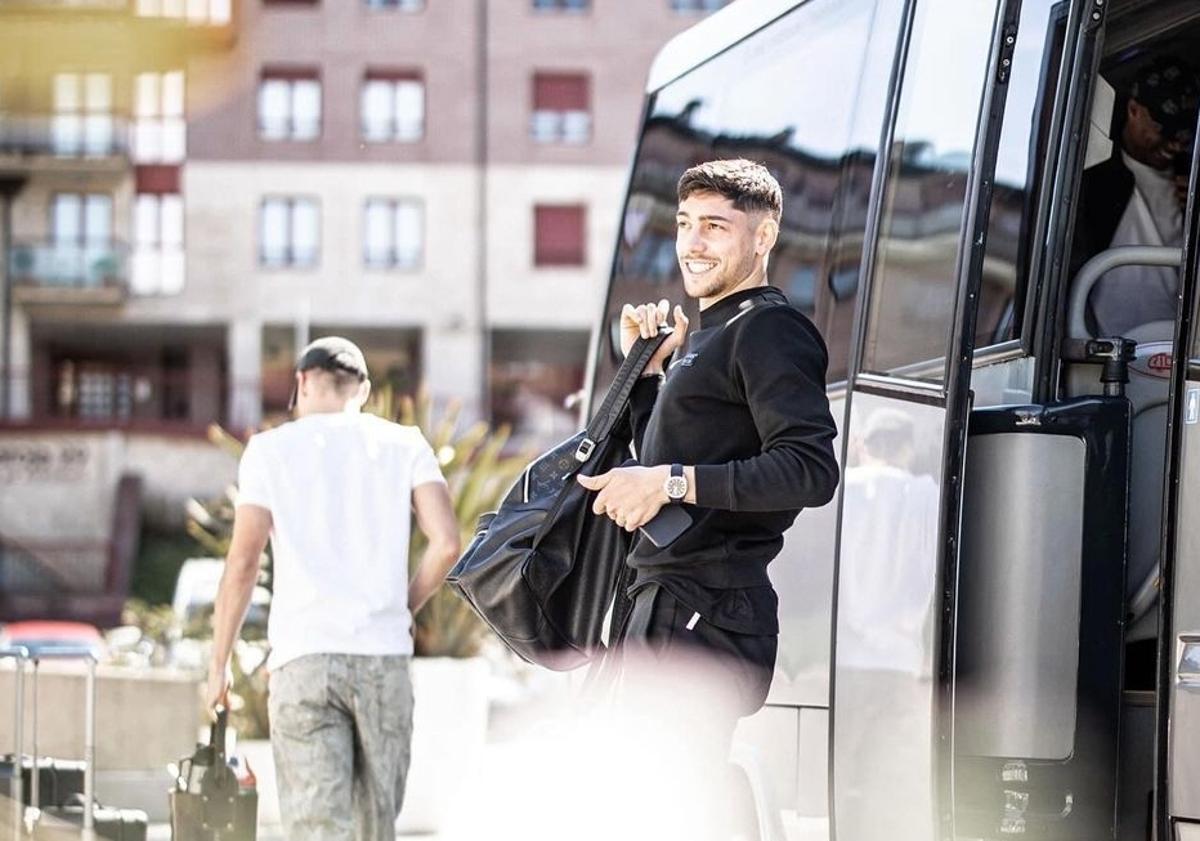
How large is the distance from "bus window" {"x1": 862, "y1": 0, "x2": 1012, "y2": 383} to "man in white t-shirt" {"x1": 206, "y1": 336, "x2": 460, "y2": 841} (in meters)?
1.72

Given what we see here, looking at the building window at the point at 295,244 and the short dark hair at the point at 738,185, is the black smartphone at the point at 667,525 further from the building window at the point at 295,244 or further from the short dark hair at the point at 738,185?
the building window at the point at 295,244

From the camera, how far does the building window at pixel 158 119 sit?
5909 cm

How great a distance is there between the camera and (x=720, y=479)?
4.23 m

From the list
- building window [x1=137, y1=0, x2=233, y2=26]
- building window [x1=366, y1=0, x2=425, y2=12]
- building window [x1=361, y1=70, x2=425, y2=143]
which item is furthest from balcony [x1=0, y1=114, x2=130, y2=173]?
building window [x1=366, y1=0, x2=425, y2=12]

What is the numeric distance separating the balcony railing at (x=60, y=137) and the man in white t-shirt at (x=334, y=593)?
5319cm

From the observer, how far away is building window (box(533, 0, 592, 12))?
178 ft

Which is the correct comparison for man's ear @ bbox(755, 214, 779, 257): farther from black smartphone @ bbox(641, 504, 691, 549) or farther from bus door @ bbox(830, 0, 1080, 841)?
bus door @ bbox(830, 0, 1080, 841)

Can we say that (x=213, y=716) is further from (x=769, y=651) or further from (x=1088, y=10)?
(x=1088, y=10)

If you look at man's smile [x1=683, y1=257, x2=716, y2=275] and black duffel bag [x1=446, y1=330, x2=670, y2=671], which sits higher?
man's smile [x1=683, y1=257, x2=716, y2=275]

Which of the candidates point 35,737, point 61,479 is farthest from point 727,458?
point 61,479

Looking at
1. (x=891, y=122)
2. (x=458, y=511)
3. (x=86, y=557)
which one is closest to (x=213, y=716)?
(x=891, y=122)

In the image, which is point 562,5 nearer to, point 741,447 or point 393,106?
point 393,106

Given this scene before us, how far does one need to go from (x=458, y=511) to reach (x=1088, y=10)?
6.60 meters

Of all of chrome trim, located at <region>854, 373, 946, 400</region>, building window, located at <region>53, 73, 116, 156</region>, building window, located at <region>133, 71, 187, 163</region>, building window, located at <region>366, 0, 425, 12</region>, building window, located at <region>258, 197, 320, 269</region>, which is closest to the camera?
chrome trim, located at <region>854, 373, 946, 400</region>
